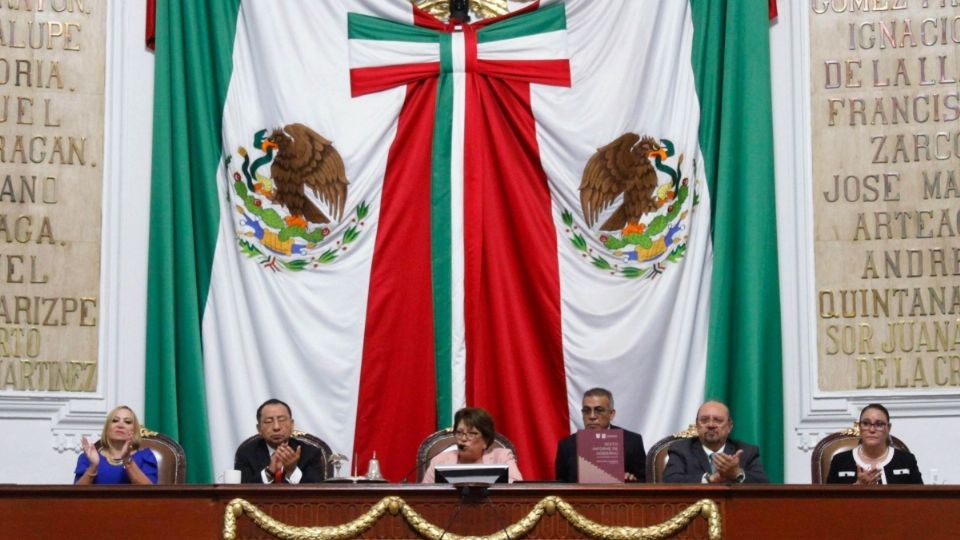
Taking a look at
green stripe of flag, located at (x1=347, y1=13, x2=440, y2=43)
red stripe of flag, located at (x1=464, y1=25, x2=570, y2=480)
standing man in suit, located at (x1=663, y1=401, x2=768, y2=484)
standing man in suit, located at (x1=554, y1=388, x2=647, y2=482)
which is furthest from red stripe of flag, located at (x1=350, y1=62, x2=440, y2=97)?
standing man in suit, located at (x1=663, y1=401, x2=768, y2=484)

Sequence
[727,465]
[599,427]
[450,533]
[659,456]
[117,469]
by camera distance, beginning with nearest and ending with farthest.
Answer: [450,533] < [727,465] < [117,469] < [659,456] < [599,427]

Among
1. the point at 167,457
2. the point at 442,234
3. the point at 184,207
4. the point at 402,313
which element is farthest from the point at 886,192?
the point at 167,457

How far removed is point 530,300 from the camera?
10922 millimetres

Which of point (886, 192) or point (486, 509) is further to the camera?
point (886, 192)

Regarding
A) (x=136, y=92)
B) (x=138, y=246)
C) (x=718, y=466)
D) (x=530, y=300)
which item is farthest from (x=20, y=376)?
(x=718, y=466)

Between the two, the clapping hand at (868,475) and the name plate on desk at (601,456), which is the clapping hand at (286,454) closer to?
the name plate on desk at (601,456)

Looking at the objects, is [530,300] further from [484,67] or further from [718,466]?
[718,466]

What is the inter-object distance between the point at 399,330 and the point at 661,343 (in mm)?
1650

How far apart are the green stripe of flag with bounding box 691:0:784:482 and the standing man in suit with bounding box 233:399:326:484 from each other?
9.00 ft

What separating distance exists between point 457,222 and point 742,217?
1797 mm

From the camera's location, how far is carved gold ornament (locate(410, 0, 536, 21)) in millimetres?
11211

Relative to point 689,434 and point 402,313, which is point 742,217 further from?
point 402,313

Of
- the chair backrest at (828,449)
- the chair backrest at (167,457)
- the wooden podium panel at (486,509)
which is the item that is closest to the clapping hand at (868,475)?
the chair backrest at (828,449)

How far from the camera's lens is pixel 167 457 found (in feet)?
30.1
